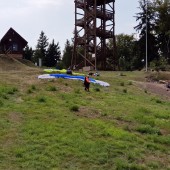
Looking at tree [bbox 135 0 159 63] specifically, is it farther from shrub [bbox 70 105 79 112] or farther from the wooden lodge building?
shrub [bbox 70 105 79 112]

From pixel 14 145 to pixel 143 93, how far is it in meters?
17.7

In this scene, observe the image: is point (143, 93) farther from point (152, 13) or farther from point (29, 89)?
point (152, 13)

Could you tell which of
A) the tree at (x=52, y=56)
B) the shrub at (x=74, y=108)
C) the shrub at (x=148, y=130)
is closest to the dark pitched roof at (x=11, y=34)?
the tree at (x=52, y=56)

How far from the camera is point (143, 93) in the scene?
93.0 ft

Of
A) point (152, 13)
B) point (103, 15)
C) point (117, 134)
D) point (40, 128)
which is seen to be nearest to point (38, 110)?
point (40, 128)


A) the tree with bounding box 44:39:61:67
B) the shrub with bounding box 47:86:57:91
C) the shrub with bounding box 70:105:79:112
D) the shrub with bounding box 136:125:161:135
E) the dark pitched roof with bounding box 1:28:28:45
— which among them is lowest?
the shrub with bounding box 136:125:161:135

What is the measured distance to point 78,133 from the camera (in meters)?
13.6

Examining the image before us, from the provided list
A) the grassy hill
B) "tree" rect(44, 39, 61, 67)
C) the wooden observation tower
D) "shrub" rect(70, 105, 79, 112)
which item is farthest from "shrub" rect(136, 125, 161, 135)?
"tree" rect(44, 39, 61, 67)

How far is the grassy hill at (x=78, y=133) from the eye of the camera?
1121 centimetres

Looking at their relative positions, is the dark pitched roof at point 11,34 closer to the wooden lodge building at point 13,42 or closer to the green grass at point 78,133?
the wooden lodge building at point 13,42

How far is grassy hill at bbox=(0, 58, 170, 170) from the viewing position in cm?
1121

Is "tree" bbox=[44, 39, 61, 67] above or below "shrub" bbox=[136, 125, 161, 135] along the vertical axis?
above

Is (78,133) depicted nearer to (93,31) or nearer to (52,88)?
(52,88)

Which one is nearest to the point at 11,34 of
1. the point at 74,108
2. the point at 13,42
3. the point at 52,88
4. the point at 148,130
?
the point at 13,42
